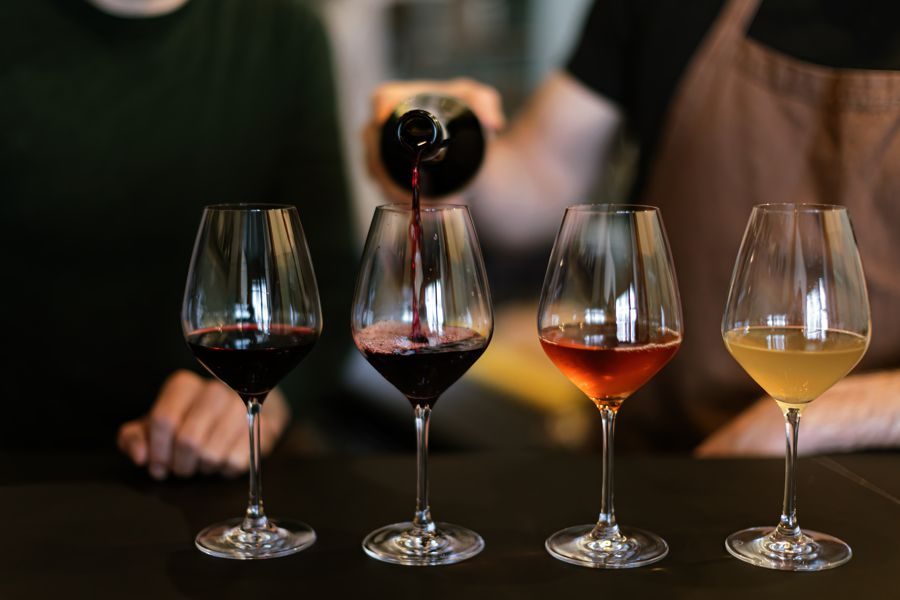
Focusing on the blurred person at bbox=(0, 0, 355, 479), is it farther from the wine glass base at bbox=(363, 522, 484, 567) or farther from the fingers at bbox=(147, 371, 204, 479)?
the wine glass base at bbox=(363, 522, 484, 567)

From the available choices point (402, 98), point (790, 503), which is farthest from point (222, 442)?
point (402, 98)

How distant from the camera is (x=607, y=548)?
0.82m

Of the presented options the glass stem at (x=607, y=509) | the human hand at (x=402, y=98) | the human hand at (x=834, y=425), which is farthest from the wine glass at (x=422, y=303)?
the human hand at (x=402, y=98)

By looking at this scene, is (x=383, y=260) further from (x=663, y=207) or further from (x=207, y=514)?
(x=663, y=207)

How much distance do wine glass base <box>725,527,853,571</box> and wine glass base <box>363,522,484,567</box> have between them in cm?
22

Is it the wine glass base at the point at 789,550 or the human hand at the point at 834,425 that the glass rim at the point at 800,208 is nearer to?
the wine glass base at the point at 789,550

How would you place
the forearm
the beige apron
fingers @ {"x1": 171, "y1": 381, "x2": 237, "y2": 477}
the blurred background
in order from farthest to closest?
1. the blurred background
2. the forearm
3. the beige apron
4. fingers @ {"x1": 171, "y1": 381, "x2": 237, "y2": 477}

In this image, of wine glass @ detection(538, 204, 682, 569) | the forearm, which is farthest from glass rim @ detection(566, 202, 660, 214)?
the forearm

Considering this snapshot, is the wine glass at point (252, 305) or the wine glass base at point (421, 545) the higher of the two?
the wine glass at point (252, 305)

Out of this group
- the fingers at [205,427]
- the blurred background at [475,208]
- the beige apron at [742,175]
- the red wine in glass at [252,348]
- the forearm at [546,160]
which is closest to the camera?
the red wine in glass at [252,348]

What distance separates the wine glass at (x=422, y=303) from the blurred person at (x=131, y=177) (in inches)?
27.1

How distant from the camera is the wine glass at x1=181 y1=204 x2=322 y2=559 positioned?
85 centimetres

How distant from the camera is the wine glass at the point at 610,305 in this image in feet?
2.75

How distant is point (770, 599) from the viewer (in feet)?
2.41
